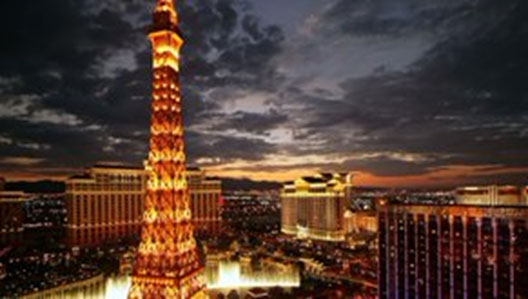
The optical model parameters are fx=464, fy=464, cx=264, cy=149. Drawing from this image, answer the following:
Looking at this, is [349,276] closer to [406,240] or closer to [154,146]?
[406,240]

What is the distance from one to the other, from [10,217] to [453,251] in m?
88.5

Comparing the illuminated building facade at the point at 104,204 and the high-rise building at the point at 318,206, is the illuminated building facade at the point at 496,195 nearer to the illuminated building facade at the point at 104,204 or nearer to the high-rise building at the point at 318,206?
the high-rise building at the point at 318,206

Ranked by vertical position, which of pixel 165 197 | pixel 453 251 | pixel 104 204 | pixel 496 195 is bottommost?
pixel 104 204

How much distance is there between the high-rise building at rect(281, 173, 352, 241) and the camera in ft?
343

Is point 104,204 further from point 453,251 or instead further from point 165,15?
point 453,251

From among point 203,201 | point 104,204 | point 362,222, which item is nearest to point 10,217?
point 104,204

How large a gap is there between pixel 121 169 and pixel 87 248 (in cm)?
1840

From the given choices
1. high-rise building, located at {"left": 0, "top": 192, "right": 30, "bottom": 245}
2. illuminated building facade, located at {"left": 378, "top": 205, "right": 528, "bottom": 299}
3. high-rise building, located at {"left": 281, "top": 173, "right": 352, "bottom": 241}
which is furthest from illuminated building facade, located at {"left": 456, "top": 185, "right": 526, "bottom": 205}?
high-rise building, located at {"left": 0, "top": 192, "right": 30, "bottom": 245}

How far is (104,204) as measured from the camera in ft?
302

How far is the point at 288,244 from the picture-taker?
95750 millimetres

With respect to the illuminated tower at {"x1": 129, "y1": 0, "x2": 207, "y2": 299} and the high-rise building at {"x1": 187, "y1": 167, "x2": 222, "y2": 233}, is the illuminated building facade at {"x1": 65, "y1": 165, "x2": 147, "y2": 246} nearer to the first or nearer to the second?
the high-rise building at {"x1": 187, "y1": 167, "x2": 222, "y2": 233}

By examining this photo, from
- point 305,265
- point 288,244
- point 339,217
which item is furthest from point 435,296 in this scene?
point 339,217

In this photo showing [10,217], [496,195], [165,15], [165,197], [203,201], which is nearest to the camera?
[165,197]

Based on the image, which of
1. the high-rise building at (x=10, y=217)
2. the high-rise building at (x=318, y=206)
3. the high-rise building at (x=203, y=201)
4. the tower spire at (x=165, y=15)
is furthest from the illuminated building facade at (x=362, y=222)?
the tower spire at (x=165, y=15)
